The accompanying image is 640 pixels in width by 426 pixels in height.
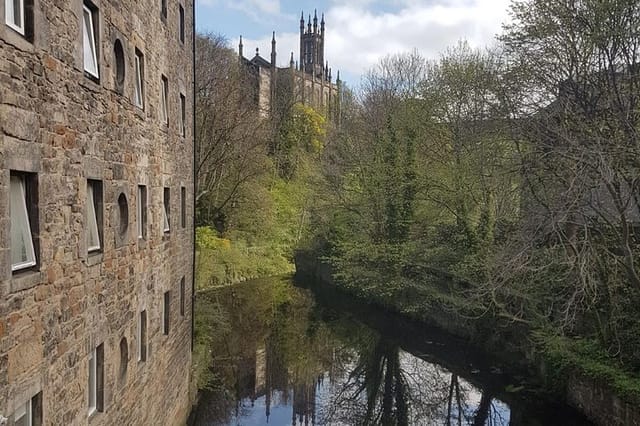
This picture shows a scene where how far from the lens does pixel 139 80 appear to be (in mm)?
8172

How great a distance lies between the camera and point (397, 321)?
922 inches

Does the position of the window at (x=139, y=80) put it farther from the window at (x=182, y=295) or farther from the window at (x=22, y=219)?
the window at (x=182, y=295)

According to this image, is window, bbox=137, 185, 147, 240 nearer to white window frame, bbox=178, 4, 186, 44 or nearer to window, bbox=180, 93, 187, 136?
window, bbox=180, 93, 187, 136

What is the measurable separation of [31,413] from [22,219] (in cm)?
159

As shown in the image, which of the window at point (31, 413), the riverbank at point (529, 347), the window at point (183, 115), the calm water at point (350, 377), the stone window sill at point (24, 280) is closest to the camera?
the stone window sill at point (24, 280)

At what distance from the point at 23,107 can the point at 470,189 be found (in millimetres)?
18311

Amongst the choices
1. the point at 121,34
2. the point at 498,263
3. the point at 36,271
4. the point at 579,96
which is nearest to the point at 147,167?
the point at 121,34

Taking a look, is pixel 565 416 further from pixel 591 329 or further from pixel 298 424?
pixel 298 424

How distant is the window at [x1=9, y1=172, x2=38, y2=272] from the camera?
4.32 meters

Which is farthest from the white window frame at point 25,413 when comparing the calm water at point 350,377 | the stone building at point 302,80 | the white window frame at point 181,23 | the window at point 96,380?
the stone building at point 302,80

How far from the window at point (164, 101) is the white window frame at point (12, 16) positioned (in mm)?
5345

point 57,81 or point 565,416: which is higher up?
point 57,81

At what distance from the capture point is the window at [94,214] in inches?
242

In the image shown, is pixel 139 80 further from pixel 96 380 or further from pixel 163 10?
pixel 96 380
